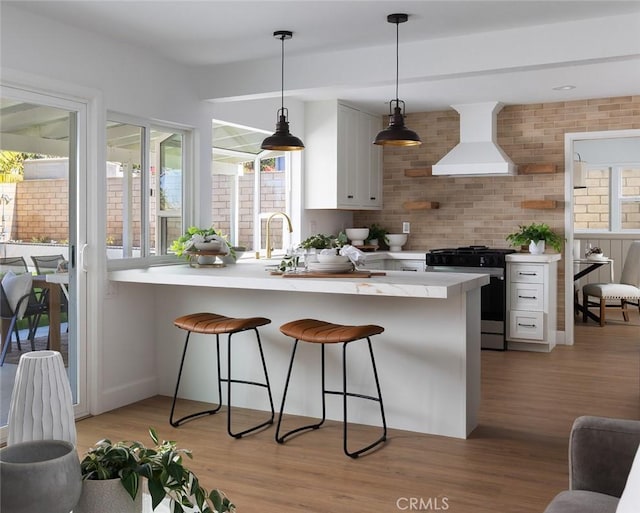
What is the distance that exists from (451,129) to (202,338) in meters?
3.79

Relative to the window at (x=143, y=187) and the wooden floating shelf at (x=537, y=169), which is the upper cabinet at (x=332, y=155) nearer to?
the wooden floating shelf at (x=537, y=169)

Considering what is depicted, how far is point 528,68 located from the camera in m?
4.12

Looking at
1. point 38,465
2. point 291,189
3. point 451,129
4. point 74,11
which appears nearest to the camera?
point 38,465

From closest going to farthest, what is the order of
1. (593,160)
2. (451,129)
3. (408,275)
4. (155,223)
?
(408,275) → (155,223) → (451,129) → (593,160)

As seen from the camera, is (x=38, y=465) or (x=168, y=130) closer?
(x=38, y=465)

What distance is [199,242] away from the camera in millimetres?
4633

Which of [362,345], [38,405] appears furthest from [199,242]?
[38,405]

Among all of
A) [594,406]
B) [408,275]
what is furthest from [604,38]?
[594,406]

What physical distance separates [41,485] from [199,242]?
3.34m

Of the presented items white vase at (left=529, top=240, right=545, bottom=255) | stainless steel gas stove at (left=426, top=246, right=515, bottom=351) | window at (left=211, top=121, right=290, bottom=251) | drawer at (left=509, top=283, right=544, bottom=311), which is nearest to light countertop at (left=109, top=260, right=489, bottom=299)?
window at (left=211, top=121, right=290, bottom=251)

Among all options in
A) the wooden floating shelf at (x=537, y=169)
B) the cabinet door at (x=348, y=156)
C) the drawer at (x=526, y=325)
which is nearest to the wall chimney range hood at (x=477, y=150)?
the wooden floating shelf at (x=537, y=169)

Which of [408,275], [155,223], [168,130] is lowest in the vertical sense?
[408,275]

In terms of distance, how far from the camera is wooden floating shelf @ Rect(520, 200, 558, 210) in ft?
22.0

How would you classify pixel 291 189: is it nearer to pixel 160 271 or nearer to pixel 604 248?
pixel 160 271
